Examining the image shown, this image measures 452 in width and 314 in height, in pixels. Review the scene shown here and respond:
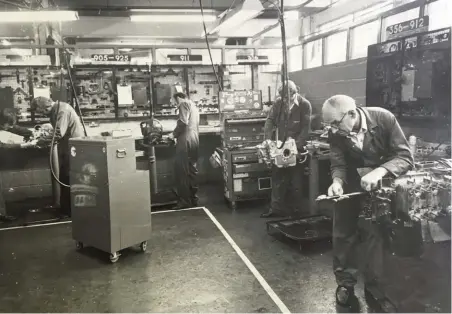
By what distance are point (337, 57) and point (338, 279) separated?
16.3ft

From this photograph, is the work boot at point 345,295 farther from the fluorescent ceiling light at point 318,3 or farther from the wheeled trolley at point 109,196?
the fluorescent ceiling light at point 318,3

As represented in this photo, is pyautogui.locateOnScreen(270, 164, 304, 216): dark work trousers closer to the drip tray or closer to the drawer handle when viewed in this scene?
the drip tray

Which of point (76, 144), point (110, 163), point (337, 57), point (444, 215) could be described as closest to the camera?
point (444, 215)

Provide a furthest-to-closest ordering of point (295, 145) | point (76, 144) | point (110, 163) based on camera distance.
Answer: point (295, 145)
point (76, 144)
point (110, 163)

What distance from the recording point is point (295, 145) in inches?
167

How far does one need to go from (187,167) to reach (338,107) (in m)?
3.03

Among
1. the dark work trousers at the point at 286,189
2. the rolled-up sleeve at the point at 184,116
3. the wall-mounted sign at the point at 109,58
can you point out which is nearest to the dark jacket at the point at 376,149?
the dark work trousers at the point at 286,189

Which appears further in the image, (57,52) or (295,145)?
(57,52)

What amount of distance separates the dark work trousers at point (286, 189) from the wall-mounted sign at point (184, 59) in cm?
264

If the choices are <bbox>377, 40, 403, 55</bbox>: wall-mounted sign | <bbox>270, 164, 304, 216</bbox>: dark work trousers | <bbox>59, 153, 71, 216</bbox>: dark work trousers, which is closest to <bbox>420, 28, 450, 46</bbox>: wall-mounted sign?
<bbox>377, 40, 403, 55</bbox>: wall-mounted sign

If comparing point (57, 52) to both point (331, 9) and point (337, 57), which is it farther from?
point (331, 9)

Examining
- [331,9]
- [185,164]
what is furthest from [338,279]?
[331,9]

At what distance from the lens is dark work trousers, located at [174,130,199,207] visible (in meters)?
5.19

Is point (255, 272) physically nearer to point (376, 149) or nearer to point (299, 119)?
point (376, 149)
